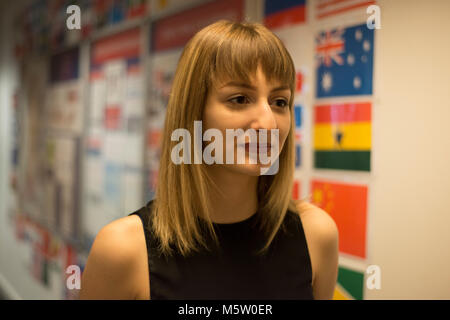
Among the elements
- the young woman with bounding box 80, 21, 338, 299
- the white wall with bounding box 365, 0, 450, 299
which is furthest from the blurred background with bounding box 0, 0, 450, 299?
the young woman with bounding box 80, 21, 338, 299

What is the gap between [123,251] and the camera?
2.91ft

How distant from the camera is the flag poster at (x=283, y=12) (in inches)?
48.3

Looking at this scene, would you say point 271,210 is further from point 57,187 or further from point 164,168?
point 57,187

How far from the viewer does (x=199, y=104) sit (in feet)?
2.88

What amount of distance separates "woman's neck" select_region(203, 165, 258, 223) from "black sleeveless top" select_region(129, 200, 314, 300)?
22 mm

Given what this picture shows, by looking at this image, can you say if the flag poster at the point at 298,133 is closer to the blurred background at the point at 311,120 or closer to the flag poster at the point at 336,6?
the blurred background at the point at 311,120

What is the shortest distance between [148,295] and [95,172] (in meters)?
1.32

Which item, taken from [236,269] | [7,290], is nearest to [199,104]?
[236,269]

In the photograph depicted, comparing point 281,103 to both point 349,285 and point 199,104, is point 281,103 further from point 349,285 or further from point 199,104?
point 349,285

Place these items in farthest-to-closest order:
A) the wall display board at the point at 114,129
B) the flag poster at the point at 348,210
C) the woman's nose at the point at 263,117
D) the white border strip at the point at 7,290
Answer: the white border strip at the point at 7,290 < the wall display board at the point at 114,129 < the flag poster at the point at 348,210 < the woman's nose at the point at 263,117

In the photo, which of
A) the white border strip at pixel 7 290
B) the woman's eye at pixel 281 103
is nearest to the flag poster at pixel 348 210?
the woman's eye at pixel 281 103

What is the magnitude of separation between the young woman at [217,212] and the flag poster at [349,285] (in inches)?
6.9
